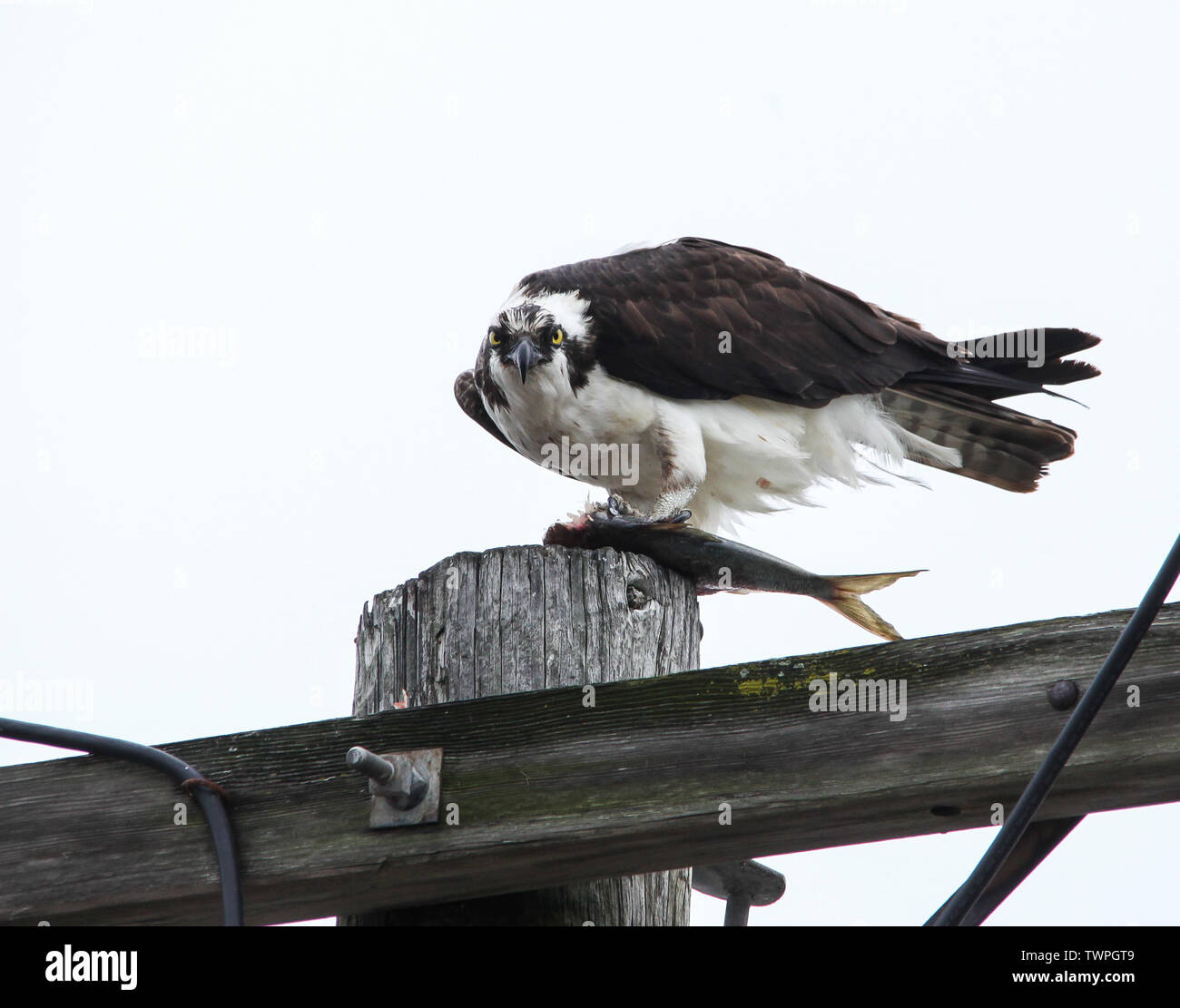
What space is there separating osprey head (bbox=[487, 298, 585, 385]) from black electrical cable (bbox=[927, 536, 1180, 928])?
140 inches

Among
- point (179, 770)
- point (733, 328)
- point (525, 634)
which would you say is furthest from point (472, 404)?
point (179, 770)

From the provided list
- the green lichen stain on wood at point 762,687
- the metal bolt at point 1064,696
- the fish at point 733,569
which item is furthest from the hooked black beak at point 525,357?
the metal bolt at point 1064,696

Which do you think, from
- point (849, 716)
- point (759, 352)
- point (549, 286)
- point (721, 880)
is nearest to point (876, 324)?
point (759, 352)

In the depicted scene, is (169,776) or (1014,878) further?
(169,776)

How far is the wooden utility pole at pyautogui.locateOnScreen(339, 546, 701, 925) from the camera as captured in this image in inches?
111

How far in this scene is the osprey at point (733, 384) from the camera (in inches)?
209

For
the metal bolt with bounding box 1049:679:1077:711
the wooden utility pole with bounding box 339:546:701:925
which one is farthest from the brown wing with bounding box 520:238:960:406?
the metal bolt with bounding box 1049:679:1077:711

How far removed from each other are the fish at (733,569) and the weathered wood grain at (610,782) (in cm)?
94

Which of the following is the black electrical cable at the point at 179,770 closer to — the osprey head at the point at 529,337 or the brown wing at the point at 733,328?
the osprey head at the point at 529,337

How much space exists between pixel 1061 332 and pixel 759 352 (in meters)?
1.36

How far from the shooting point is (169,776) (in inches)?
98.4

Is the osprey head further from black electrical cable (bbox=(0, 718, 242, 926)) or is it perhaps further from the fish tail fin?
black electrical cable (bbox=(0, 718, 242, 926))

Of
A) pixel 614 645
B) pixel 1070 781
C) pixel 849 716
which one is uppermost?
pixel 614 645
